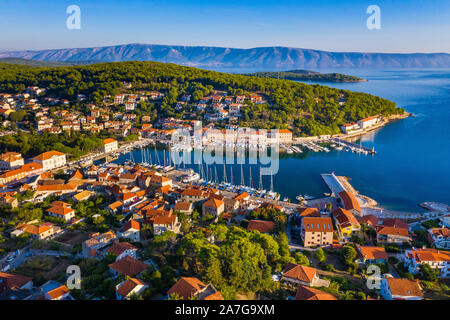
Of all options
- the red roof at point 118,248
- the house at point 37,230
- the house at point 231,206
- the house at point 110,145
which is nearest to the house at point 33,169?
the house at point 110,145

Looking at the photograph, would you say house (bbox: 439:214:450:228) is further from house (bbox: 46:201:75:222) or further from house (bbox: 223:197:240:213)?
house (bbox: 46:201:75:222)

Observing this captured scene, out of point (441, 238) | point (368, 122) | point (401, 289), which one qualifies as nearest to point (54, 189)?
point (401, 289)

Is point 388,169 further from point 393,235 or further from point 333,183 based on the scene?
point 393,235

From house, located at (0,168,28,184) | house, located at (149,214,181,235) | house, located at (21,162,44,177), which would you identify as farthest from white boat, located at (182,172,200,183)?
house, located at (0,168,28,184)

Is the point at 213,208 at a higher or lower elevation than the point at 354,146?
lower

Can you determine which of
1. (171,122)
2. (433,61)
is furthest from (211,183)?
(433,61)

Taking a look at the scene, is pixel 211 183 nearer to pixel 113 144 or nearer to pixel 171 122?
pixel 113 144

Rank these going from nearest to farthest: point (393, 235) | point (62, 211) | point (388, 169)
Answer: point (393, 235)
point (62, 211)
point (388, 169)
